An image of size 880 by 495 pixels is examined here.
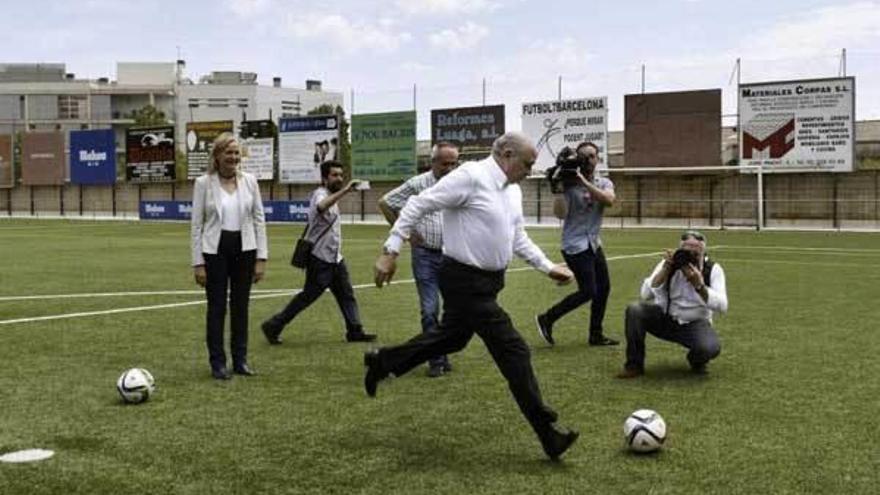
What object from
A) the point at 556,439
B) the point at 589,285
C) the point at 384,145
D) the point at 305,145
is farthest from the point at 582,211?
the point at 305,145

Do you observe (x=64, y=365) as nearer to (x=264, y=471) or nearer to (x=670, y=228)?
(x=264, y=471)

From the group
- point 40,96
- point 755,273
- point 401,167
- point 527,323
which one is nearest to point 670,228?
point 401,167

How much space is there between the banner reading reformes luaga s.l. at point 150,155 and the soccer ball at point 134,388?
5027cm

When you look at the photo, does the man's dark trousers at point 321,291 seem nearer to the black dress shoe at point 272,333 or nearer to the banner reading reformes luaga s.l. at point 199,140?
the black dress shoe at point 272,333

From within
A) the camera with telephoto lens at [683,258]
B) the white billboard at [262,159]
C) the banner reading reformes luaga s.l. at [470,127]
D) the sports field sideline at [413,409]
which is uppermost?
the banner reading reformes luaga s.l. at [470,127]

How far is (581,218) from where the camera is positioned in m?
9.88

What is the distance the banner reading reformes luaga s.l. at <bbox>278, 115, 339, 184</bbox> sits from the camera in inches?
1986

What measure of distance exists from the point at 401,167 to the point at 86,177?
22096 mm

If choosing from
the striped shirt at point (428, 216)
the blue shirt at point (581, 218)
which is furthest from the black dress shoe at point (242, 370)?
the blue shirt at point (581, 218)

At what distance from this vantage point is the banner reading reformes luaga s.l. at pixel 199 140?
55.5 metres

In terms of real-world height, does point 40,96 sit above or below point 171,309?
above

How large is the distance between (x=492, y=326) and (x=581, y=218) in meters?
4.17

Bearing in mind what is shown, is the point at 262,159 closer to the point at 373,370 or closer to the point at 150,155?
the point at 150,155

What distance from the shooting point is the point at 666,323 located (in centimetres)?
840
